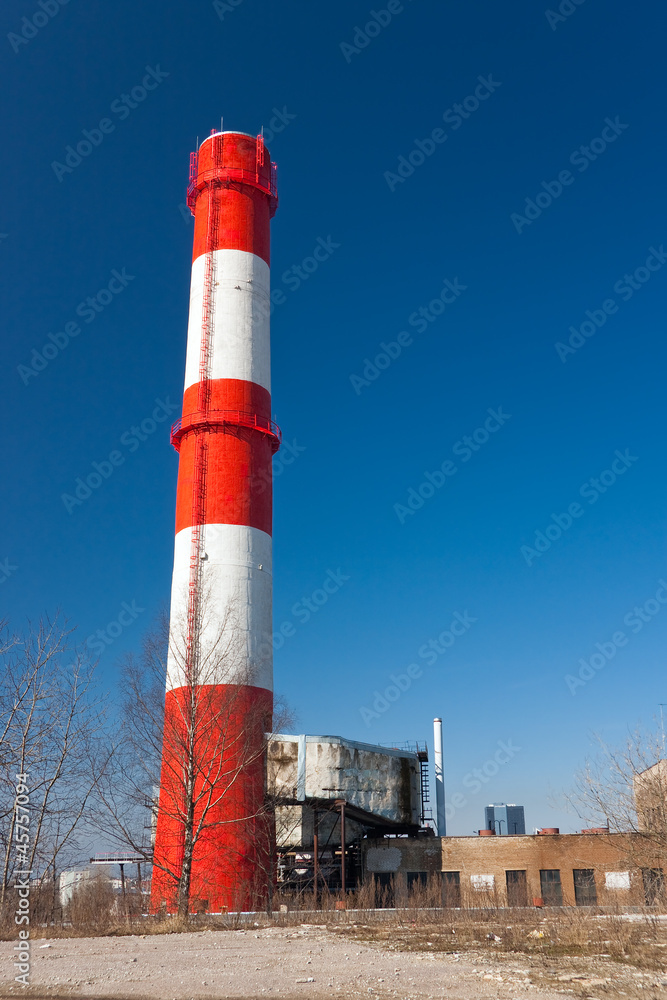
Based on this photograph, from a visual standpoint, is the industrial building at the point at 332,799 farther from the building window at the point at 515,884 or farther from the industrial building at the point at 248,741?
the building window at the point at 515,884

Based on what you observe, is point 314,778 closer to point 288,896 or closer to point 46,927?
point 288,896

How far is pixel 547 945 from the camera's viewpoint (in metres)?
14.2

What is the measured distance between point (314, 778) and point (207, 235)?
19.6 m

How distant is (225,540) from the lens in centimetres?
2788

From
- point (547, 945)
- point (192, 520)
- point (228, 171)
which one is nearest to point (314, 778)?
point (192, 520)

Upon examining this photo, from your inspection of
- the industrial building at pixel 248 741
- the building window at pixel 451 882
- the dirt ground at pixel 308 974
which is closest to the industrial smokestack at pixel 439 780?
the industrial building at pixel 248 741

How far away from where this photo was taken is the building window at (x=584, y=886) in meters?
29.2

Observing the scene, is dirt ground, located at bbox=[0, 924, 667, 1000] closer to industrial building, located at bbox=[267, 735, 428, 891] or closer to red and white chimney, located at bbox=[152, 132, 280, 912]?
red and white chimney, located at bbox=[152, 132, 280, 912]

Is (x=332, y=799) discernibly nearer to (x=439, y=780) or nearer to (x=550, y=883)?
(x=550, y=883)

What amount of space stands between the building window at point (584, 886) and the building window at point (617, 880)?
0.46 m

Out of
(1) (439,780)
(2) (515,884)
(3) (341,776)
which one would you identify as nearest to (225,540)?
(3) (341,776)

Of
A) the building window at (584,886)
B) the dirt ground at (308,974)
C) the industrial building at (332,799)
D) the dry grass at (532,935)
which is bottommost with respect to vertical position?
the building window at (584,886)

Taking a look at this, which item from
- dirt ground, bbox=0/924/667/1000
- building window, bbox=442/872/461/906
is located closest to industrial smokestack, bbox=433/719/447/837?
building window, bbox=442/872/461/906

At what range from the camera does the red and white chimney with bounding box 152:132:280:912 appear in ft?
80.8
